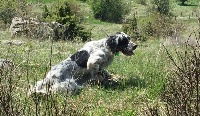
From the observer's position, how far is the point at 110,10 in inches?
3524

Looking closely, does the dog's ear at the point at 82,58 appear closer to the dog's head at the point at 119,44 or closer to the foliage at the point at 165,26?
the dog's head at the point at 119,44

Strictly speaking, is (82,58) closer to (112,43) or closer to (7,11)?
(112,43)

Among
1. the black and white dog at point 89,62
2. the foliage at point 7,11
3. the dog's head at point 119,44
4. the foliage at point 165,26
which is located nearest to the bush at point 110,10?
the foliage at point 7,11

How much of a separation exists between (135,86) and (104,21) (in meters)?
77.7

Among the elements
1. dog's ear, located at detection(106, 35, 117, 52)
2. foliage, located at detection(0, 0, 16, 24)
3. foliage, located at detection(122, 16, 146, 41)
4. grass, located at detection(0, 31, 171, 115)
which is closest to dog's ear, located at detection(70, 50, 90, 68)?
dog's ear, located at detection(106, 35, 117, 52)

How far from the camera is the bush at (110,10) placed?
285ft

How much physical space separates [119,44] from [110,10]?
259ft

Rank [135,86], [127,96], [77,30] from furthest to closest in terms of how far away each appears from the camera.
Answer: [77,30] → [135,86] → [127,96]

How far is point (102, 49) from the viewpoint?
11023mm

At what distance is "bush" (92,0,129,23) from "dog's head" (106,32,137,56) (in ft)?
246

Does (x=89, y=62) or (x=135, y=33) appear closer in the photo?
(x=89, y=62)

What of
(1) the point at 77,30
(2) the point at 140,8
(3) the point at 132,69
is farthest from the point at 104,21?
(3) the point at 132,69

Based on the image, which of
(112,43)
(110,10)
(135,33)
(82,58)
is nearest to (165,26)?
(82,58)

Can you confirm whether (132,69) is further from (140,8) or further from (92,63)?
(140,8)
